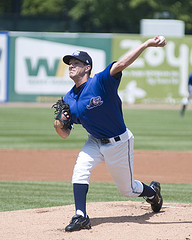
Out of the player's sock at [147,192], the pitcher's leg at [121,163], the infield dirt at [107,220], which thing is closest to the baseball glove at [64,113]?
the pitcher's leg at [121,163]

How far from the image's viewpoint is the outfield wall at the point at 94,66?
85.1 feet

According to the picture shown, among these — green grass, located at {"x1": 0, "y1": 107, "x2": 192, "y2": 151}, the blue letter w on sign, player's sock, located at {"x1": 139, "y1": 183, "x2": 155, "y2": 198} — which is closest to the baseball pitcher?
player's sock, located at {"x1": 139, "y1": 183, "x2": 155, "y2": 198}

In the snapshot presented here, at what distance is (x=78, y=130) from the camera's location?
17906mm

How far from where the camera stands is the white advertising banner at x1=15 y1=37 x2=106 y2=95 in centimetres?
2597

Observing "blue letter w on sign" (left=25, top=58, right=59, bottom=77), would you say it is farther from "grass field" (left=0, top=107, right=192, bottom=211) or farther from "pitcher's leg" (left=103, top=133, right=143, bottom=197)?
"pitcher's leg" (left=103, top=133, right=143, bottom=197)

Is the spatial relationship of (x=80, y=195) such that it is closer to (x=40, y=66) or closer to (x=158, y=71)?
(x=40, y=66)

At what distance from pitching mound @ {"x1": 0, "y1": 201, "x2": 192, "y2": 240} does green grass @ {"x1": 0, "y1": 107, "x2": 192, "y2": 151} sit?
23.3ft

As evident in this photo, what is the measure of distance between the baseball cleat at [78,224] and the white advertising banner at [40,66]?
20.5 meters

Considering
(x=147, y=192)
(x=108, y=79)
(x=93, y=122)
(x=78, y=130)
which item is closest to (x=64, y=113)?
(x=93, y=122)

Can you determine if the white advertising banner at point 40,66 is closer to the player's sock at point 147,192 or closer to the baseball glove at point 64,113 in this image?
the player's sock at point 147,192

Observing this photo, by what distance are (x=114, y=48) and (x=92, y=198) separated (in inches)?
761

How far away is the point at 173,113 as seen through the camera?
2348 centimetres

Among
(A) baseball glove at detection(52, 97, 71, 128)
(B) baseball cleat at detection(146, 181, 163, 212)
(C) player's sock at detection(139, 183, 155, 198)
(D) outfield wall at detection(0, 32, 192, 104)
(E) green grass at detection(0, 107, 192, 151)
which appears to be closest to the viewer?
(A) baseball glove at detection(52, 97, 71, 128)

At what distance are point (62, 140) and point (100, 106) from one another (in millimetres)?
9947
